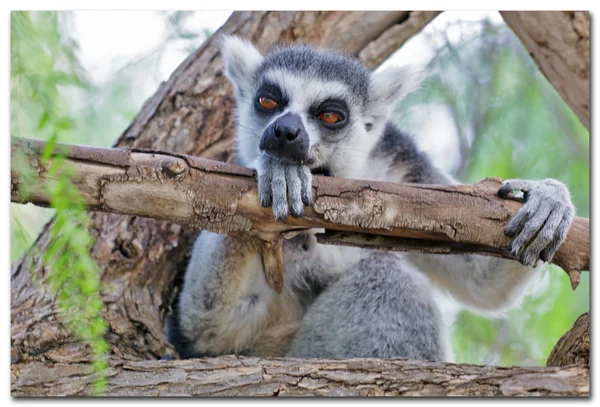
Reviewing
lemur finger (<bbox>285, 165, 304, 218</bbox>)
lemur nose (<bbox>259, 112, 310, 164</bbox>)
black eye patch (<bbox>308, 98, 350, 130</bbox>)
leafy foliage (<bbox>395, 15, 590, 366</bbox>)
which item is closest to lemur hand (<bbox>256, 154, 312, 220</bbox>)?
lemur finger (<bbox>285, 165, 304, 218</bbox>)

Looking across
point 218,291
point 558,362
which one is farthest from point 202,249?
point 558,362

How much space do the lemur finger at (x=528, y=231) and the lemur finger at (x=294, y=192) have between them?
1.22 metres

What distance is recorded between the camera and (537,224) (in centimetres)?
349

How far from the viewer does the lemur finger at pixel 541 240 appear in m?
3.51

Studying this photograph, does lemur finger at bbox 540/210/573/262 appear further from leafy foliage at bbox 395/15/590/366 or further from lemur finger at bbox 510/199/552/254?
leafy foliage at bbox 395/15/590/366

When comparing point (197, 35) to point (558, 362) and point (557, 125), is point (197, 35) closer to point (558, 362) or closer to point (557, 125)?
point (557, 125)

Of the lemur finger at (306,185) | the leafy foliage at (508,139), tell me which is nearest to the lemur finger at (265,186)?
the lemur finger at (306,185)

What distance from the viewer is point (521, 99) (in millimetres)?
5711

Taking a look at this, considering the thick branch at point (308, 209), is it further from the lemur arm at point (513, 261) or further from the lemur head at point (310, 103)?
the lemur head at point (310, 103)

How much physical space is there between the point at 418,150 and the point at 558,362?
6.28ft

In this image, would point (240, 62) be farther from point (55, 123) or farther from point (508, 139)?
point (508, 139)

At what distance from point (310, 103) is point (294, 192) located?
1.05m

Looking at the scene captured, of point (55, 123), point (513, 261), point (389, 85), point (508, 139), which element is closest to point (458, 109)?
point (508, 139)

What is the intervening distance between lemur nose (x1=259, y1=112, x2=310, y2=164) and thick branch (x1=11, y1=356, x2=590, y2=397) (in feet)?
3.87
